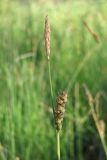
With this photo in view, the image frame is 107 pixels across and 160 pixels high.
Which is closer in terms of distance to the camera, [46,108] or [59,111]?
[59,111]

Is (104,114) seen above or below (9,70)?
below

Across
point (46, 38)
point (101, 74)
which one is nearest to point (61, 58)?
point (101, 74)

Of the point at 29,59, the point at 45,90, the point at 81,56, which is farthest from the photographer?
the point at 29,59

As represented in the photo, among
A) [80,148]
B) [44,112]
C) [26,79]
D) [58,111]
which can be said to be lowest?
[80,148]

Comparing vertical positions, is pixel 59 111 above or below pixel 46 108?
above

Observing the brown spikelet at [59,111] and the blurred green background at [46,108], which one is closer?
the brown spikelet at [59,111]

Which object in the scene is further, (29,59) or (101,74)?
(29,59)

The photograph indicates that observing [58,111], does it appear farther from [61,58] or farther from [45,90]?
[61,58]

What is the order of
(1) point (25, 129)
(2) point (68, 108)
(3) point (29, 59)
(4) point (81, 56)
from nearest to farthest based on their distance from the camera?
(1) point (25, 129) < (2) point (68, 108) < (4) point (81, 56) < (3) point (29, 59)

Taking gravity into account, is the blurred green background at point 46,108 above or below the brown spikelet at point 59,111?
below

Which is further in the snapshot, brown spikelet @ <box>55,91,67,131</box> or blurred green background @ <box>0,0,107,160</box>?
blurred green background @ <box>0,0,107,160</box>

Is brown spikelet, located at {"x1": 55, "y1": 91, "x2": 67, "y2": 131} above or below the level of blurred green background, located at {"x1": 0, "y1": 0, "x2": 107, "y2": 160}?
above
